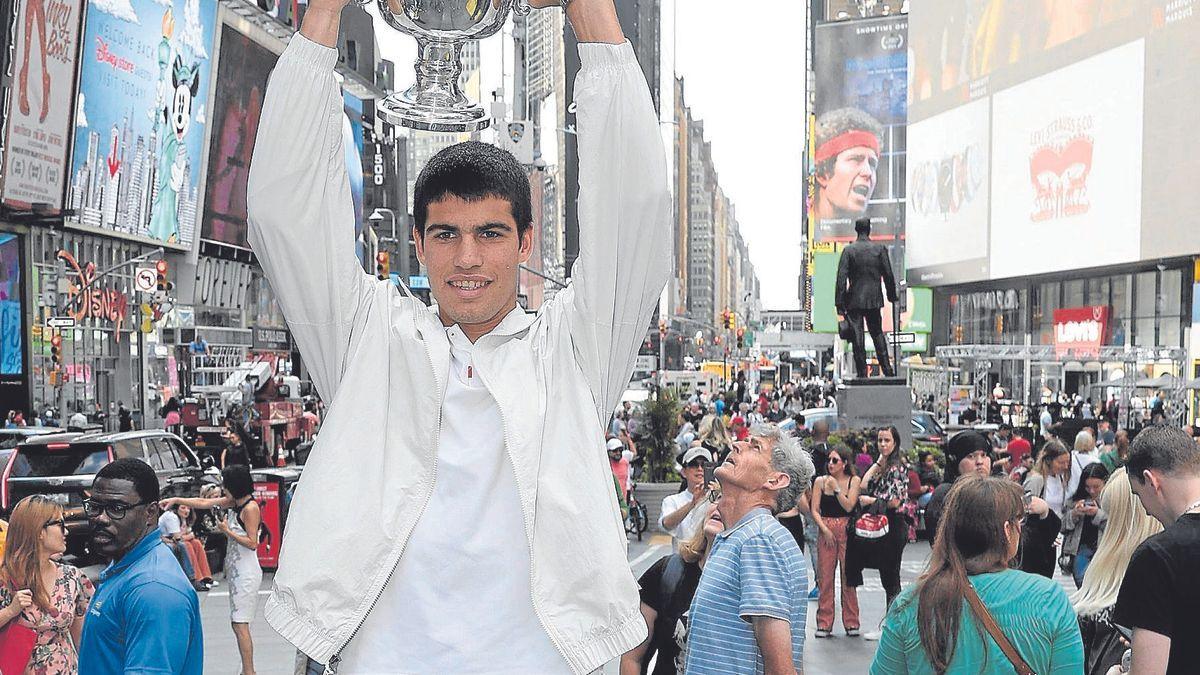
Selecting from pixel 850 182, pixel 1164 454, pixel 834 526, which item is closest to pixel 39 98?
pixel 834 526

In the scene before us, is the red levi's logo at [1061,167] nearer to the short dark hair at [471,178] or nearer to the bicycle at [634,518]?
the bicycle at [634,518]

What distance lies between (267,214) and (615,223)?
0.66 metres

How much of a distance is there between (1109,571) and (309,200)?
3732 millimetres

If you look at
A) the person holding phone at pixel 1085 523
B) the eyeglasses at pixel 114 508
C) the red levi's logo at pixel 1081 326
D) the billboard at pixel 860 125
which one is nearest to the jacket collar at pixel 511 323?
the eyeglasses at pixel 114 508

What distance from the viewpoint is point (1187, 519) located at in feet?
12.4

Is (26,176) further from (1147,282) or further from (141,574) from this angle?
(1147,282)

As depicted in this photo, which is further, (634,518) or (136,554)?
(634,518)

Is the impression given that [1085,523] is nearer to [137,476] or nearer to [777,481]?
[777,481]

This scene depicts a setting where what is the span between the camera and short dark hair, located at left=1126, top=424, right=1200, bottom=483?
13.0 ft

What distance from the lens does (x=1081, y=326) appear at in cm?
5241

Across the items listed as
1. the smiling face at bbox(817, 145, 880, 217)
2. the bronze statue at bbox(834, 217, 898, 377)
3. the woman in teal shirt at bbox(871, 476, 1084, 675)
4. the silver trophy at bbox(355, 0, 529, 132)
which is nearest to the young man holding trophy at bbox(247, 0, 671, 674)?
the silver trophy at bbox(355, 0, 529, 132)

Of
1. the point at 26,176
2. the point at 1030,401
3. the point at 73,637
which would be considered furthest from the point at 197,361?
the point at 73,637

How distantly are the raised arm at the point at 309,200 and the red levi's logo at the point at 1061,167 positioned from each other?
4573cm

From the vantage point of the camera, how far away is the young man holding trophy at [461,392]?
2.24 metres
